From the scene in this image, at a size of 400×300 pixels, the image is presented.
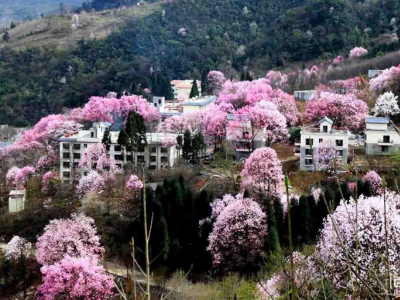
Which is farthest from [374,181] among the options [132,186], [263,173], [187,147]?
[132,186]

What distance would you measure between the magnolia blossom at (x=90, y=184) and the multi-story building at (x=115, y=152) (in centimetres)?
137

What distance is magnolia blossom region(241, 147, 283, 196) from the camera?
47.6 feet

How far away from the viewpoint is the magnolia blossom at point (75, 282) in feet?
35.2

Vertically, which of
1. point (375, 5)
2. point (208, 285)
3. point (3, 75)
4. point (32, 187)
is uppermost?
point (375, 5)

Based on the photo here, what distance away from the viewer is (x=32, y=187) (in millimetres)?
18672

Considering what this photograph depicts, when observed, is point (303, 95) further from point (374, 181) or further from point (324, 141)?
point (374, 181)

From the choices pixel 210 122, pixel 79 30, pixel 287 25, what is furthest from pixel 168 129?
pixel 79 30

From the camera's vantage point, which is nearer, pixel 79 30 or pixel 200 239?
pixel 200 239

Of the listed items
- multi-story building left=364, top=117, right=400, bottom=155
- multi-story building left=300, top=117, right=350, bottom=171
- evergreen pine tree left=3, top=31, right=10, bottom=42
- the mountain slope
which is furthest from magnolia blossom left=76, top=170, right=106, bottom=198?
the mountain slope

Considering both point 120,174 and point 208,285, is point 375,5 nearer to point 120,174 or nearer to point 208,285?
point 120,174

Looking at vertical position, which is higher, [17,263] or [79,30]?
[79,30]

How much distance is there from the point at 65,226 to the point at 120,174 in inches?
174

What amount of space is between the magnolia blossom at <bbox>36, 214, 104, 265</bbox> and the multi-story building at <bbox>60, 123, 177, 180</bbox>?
197 inches

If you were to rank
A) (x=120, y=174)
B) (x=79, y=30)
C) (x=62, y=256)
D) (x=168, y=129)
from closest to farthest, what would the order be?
(x=62, y=256), (x=120, y=174), (x=168, y=129), (x=79, y=30)
